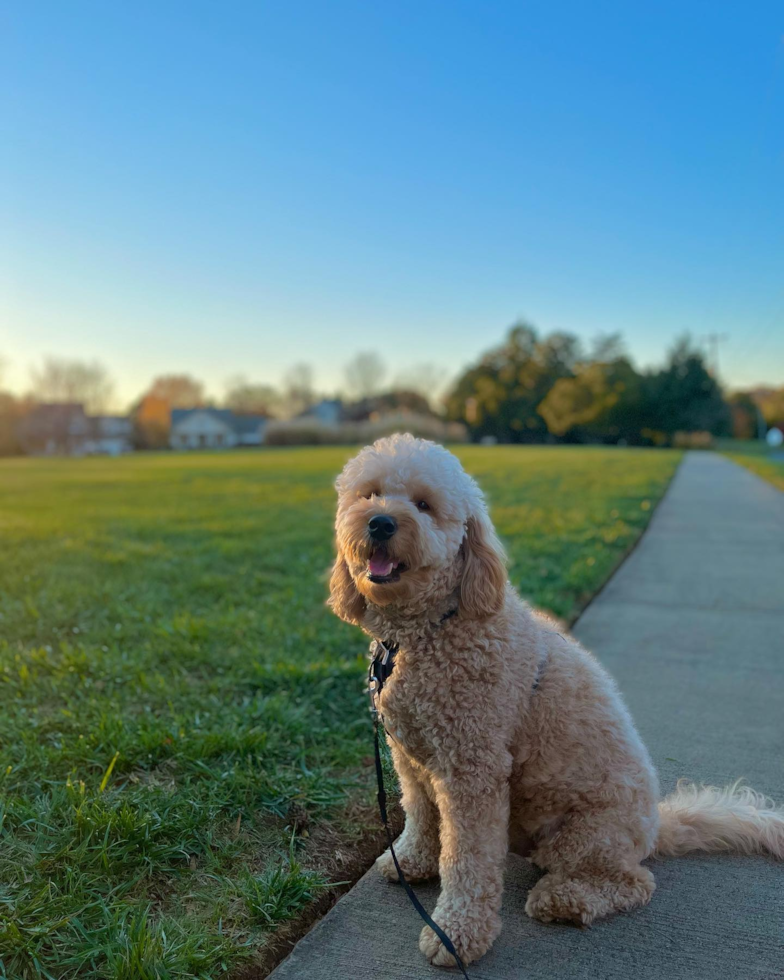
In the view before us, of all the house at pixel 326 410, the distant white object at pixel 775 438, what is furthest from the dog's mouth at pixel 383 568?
the house at pixel 326 410

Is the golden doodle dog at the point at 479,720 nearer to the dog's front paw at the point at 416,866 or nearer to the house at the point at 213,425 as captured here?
the dog's front paw at the point at 416,866

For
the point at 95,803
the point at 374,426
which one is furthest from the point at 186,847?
the point at 374,426

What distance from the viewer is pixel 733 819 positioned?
2.84 metres

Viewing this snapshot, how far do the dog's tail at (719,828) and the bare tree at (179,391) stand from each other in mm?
89038

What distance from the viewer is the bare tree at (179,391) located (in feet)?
290

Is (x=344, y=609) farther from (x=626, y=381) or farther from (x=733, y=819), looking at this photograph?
(x=626, y=381)

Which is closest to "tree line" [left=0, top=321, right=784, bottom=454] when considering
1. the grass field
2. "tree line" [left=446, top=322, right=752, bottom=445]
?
"tree line" [left=446, top=322, right=752, bottom=445]

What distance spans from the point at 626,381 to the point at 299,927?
63.3 meters

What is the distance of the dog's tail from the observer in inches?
111

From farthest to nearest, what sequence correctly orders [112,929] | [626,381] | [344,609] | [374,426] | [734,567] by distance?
[626,381] < [374,426] < [734,567] < [344,609] < [112,929]

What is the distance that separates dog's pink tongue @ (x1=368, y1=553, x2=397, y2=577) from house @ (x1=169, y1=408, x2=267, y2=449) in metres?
85.3

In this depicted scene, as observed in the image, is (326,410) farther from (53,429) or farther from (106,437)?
(53,429)

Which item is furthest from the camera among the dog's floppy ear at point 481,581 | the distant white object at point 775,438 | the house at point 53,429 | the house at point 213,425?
the house at point 213,425

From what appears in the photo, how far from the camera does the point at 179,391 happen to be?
91062 millimetres
